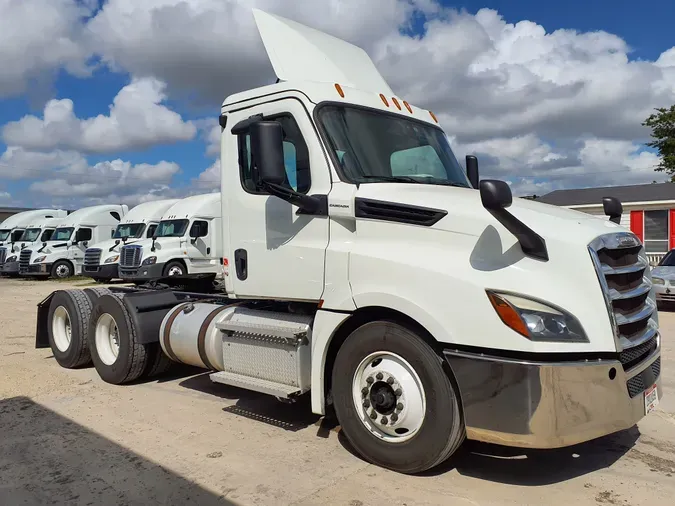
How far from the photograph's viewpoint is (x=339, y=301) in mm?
4504

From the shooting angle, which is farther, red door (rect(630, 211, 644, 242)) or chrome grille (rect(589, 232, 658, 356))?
red door (rect(630, 211, 644, 242))

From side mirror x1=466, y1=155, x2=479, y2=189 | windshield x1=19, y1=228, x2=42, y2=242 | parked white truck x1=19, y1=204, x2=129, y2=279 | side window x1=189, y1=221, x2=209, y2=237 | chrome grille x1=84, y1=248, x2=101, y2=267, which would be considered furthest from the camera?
windshield x1=19, y1=228, x2=42, y2=242

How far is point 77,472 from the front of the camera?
4.38 m

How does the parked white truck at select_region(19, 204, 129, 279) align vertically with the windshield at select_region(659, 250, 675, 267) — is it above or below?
above

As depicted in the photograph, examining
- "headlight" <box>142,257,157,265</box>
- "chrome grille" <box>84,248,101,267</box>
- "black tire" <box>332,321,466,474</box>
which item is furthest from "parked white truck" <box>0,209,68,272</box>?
"black tire" <box>332,321,466,474</box>

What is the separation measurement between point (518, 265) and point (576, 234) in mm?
445

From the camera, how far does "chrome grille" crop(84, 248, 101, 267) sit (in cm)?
2288

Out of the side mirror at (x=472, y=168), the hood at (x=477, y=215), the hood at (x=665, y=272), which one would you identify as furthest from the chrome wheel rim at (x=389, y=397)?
the hood at (x=665, y=272)

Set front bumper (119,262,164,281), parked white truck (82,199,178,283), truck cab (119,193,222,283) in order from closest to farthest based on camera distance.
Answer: front bumper (119,262,164,281)
truck cab (119,193,222,283)
parked white truck (82,199,178,283)

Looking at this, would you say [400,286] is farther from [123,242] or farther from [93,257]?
[93,257]

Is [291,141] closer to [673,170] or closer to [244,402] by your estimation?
[244,402]

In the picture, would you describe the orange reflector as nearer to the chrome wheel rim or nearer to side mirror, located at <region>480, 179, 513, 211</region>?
side mirror, located at <region>480, 179, 513, 211</region>

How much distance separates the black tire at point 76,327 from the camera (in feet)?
24.6

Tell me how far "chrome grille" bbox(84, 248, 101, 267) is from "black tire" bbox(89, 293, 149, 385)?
16.9 metres
